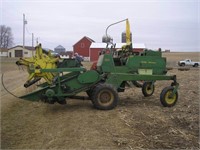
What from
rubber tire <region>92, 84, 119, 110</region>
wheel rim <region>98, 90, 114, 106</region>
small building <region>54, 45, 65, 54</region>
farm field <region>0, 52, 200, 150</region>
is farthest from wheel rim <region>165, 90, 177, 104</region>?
small building <region>54, 45, 65, 54</region>

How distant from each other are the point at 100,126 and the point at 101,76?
2.95m

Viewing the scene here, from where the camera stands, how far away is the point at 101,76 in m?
10.3

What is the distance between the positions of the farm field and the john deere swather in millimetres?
430

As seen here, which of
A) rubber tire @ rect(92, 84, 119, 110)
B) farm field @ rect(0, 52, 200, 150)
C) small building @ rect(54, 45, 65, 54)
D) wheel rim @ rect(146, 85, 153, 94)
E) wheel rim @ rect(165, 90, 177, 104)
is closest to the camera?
farm field @ rect(0, 52, 200, 150)

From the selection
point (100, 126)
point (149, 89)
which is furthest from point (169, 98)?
point (100, 126)

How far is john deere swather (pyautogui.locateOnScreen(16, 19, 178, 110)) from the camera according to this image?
32.1 ft

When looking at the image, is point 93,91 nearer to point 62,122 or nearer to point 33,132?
point 62,122

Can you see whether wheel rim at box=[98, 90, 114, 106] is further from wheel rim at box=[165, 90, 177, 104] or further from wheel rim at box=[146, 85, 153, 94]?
wheel rim at box=[146, 85, 153, 94]

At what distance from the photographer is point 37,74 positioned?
34.6 feet

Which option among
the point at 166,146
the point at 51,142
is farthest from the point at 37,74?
the point at 166,146

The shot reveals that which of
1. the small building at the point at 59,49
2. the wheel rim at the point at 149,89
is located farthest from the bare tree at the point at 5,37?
the wheel rim at the point at 149,89

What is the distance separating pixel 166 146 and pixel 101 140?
4.22ft

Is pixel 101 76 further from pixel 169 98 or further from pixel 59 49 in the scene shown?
pixel 59 49

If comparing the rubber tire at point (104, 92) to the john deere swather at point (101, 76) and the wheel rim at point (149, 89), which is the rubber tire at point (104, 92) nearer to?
the john deere swather at point (101, 76)
